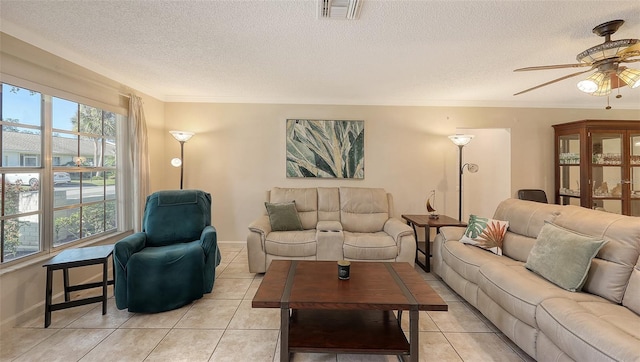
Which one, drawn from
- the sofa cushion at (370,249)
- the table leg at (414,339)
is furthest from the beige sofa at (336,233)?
the table leg at (414,339)

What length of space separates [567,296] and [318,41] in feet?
8.53

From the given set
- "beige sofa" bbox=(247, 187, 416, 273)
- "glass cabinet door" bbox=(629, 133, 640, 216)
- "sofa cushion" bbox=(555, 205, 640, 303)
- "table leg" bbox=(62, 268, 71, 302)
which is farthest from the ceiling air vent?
"glass cabinet door" bbox=(629, 133, 640, 216)

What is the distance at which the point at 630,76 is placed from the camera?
1.98 meters

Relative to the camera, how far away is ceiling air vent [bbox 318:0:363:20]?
1.79 metres

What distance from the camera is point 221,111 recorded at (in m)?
4.18

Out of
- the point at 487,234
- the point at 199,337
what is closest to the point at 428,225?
the point at 487,234

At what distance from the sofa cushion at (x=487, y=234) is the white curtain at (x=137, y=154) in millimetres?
3873

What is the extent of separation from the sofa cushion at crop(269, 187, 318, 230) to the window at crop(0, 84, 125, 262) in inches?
79.9

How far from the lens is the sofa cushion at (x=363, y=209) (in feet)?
11.8

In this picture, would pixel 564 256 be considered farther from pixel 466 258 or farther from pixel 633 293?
pixel 466 258

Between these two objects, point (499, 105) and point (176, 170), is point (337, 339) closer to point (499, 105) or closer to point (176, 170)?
point (176, 170)

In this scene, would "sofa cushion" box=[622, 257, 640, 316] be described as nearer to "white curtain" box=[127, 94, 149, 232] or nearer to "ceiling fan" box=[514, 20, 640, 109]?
"ceiling fan" box=[514, 20, 640, 109]

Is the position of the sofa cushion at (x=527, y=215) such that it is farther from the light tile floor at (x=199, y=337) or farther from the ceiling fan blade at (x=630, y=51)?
the ceiling fan blade at (x=630, y=51)

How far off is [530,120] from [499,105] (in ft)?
1.86
